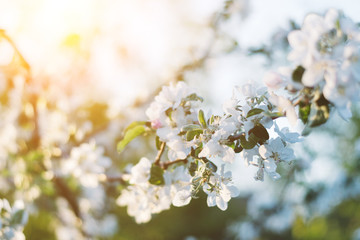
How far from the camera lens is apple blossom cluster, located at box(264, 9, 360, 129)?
0.75 metres

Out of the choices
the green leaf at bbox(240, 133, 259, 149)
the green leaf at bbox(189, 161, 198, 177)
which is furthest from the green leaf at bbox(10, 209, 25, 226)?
the green leaf at bbox(240, 133, 259, 149)

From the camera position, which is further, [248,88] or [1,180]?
[1,180]

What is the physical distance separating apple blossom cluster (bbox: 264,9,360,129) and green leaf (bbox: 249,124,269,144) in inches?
6.8

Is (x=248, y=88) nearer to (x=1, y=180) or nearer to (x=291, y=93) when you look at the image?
(x=291, y=93)

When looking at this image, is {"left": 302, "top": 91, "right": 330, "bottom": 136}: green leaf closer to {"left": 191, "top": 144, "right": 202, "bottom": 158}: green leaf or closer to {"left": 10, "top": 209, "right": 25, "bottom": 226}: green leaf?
{"left": 191, "top": 144, "right": 202, "bottom": 158}: green leaf

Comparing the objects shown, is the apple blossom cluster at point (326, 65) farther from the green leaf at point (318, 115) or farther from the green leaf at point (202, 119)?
the green leaf at point (202, 119)

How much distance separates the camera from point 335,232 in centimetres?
661

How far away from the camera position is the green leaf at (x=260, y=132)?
0.99 metres

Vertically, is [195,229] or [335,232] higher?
[195,229]

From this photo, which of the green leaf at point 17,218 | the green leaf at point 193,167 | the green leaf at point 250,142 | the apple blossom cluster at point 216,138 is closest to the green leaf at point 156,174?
the apple blossom cluster at point 216,138

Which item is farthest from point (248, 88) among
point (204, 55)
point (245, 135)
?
point (204, 55)

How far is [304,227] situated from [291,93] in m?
6.48

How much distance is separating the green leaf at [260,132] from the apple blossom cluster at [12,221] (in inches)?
49.0

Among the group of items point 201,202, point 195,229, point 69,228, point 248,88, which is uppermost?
point 201,202
